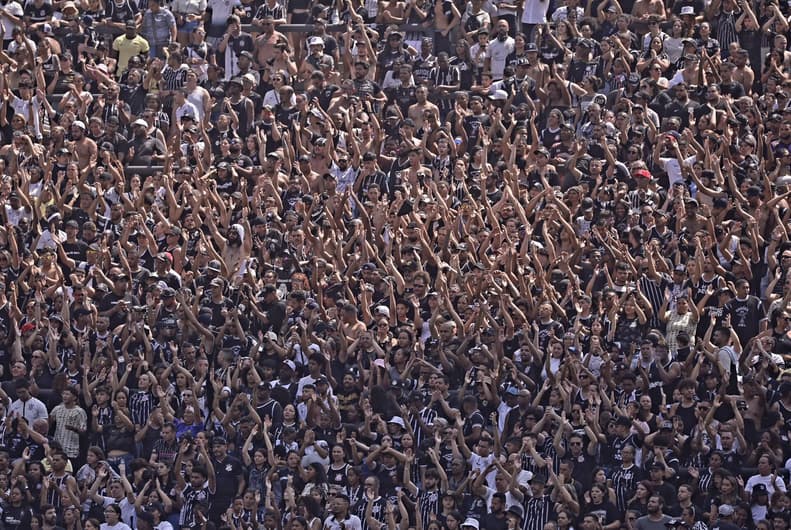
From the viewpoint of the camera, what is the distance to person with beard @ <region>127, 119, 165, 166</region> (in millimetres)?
32219

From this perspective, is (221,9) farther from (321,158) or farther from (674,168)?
(674,168)

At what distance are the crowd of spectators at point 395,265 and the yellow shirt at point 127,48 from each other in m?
0.05

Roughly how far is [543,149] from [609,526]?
6.91 m

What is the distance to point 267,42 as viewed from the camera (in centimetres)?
3397

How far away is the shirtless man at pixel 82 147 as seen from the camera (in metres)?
31.8

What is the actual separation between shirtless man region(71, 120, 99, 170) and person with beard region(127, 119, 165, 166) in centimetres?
61

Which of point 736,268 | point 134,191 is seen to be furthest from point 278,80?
point 736,268

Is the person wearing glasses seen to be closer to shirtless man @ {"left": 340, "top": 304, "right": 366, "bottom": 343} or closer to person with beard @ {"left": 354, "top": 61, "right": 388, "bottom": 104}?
shirtless man @ {"left": 340, "top": 304, "right": 366, "bottom": 343}

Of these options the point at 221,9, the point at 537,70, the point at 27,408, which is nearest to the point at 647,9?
the point at 537,70

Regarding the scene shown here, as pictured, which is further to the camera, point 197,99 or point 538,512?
point 197,99

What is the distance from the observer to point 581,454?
2664 cm

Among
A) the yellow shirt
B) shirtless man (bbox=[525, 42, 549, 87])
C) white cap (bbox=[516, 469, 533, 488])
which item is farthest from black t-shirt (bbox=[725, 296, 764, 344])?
the yellow shirt

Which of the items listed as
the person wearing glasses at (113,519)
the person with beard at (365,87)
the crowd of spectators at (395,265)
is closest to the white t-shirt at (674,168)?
the crowd of spectators at (395,265)

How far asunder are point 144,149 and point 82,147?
0.91 metres
